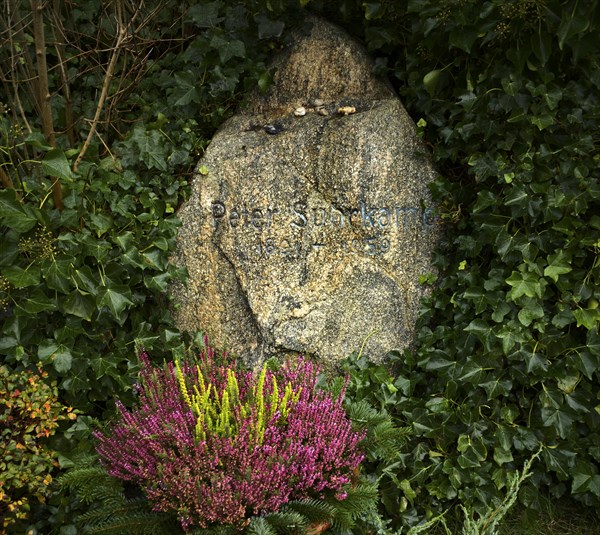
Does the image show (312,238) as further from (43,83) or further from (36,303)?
(43,83)

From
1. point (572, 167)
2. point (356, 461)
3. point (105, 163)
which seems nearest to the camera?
point (356, 461)

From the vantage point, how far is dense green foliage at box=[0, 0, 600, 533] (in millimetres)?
3074

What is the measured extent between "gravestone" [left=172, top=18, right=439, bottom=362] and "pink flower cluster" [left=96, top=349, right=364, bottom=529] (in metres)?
0.48

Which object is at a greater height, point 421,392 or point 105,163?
point 105,163

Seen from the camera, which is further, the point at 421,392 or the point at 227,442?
the point at 421,392

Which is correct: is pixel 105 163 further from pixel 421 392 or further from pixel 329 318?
pixel 421 392

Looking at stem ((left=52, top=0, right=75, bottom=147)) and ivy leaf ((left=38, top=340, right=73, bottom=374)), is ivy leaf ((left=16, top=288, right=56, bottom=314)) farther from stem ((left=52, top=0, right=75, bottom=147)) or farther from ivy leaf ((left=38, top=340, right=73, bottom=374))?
stem ((left=52, top=0, right=75, bottom=147))

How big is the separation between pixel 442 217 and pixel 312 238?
A: 26.5 inches

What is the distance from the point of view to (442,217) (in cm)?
344

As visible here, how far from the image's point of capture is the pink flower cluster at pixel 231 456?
249cm

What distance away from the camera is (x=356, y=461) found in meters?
2.76

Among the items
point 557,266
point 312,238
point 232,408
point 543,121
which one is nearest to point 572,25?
point 543,121

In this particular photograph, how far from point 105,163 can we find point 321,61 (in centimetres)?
126

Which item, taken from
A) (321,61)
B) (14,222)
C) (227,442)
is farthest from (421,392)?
(14,222)
